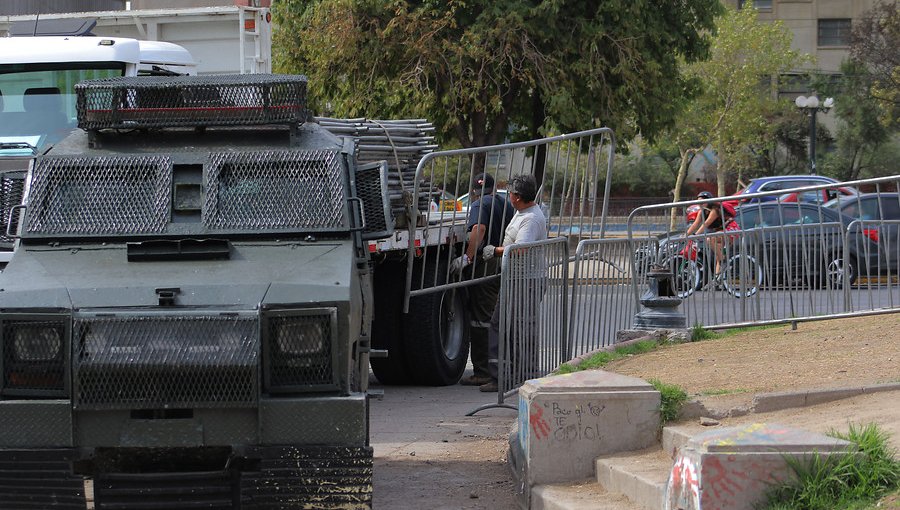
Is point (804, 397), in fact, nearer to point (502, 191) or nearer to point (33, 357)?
point (33, 357)

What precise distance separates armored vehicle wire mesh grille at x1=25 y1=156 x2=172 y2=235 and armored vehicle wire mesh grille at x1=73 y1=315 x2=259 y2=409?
3.64 ft

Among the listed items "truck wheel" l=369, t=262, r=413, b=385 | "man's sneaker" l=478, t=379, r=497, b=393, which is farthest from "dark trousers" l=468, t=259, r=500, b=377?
"truck wheel" l=369, t=262, r=413, b=385

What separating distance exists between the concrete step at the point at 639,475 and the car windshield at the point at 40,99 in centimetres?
631

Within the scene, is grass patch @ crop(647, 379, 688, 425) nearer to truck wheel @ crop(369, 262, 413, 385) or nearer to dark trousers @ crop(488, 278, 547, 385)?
dark trousers @ crop(488, 278, 547, 385)

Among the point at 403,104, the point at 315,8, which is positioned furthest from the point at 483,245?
the point at 315,8

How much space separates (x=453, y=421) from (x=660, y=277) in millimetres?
2196

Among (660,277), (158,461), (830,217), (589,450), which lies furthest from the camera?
(830,217)

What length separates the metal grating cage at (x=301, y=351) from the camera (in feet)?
20.6

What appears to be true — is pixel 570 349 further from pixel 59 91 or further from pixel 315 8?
pixel 315 8

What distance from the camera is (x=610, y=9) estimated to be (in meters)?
24.2

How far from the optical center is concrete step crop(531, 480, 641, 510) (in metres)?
6.64

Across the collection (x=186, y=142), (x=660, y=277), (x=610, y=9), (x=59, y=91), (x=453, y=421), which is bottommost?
(x=453, y=421)

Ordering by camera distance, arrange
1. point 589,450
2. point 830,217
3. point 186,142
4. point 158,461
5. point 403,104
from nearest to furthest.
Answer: point 158,461 < point 589,450 < point 186,142 < point 830,217 < point 403,104

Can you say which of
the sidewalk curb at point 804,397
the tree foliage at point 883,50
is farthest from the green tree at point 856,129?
the sidewalk curb at point 804,397
